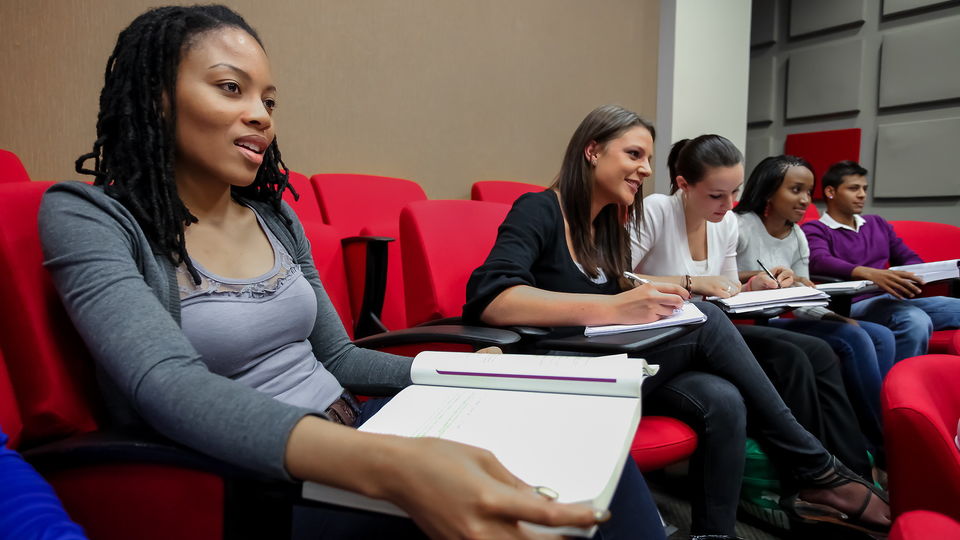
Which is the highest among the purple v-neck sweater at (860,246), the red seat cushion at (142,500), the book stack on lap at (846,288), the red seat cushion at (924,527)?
the purple v-neck sweater at (860,246)

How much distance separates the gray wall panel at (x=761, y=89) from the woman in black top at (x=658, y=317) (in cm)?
389

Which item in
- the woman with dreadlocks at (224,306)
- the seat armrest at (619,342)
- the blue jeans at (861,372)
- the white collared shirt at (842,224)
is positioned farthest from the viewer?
the white collared shirt at (842,224)

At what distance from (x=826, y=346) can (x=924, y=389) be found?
0.78 meters

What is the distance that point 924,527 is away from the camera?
718 millimetres

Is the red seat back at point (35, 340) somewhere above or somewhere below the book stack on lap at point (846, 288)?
above

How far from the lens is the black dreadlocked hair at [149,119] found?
0.79 meters

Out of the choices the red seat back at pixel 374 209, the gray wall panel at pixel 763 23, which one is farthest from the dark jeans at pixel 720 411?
the gray wall panel at pixel 763 23

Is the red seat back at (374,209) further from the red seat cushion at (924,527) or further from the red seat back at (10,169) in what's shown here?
the red seat cushion at (924,527)

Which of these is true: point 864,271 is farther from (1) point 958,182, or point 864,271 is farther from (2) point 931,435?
(1) point 958,182

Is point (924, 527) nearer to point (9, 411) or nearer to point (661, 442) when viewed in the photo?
point (661, 442)

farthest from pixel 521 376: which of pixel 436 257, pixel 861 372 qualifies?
pixel 861 372

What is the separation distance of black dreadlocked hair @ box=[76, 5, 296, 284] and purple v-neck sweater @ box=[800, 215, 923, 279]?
274cm

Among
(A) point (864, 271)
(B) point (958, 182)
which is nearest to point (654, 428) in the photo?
(A) point (864, 271)

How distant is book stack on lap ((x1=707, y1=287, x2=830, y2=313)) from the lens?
4.81ft
